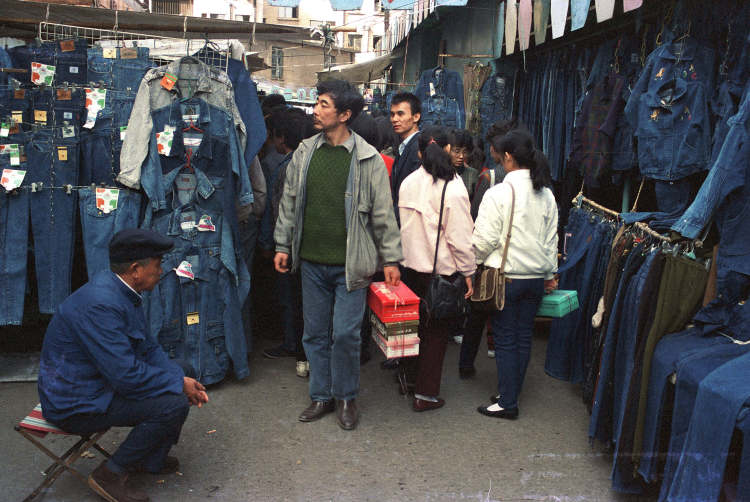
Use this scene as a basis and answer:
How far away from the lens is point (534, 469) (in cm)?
344

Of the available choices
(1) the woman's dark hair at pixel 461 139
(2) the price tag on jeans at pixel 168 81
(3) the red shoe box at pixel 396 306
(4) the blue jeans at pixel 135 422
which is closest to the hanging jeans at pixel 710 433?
(3) the red shoe box at pixel 396 306

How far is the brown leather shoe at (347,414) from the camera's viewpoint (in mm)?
3873

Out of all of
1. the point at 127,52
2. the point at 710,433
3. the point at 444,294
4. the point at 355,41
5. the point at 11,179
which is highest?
the point at 355,41

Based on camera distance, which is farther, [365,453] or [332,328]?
[332,328]

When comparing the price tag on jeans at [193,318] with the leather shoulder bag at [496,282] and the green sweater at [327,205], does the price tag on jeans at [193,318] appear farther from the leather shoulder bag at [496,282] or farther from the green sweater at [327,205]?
the leather shoulder bag at [496,282]

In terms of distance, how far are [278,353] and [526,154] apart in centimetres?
251

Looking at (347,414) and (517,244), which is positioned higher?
(517,244)

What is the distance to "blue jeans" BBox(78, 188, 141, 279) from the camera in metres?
4.25

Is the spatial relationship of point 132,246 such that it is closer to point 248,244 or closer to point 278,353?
point 248,244

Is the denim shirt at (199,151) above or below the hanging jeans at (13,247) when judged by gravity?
above

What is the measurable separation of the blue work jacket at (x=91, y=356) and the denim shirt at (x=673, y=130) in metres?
3.62

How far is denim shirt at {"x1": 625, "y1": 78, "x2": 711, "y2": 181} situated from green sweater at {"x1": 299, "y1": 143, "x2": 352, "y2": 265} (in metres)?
2.24

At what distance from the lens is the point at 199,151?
4.20 metres

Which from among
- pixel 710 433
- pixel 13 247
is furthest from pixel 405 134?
pixel 710 433
